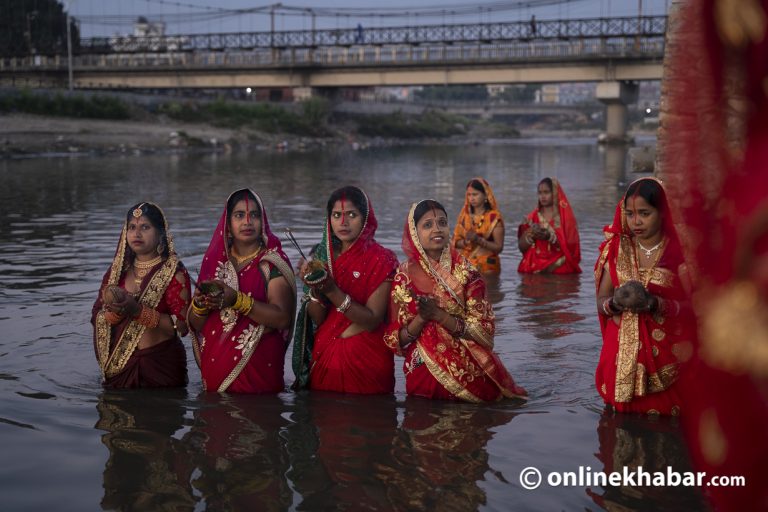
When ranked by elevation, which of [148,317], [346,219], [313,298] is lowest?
[148,317]

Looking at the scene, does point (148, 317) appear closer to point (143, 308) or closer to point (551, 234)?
point (143, 308)

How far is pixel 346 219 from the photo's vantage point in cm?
553

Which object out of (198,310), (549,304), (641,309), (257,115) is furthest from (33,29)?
(641,309)

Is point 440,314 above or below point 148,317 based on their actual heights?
above

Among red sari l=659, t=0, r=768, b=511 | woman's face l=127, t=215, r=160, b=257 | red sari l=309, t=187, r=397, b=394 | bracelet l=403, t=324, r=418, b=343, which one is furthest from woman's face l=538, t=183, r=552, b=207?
red sari l=659, t=0, r=768, b=511

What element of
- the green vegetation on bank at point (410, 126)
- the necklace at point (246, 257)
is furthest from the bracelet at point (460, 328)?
the green vegetation on bank at point (410, 126)

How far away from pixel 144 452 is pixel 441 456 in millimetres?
1483

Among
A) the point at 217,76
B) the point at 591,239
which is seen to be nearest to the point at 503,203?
the point at 591,239

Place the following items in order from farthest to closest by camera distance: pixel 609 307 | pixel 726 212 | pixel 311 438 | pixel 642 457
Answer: pixel 311 438 < pixel 609 307 < pixel 642 457 < pixel 726 212

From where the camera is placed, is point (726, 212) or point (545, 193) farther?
point (545, 193)

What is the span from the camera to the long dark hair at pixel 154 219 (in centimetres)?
575

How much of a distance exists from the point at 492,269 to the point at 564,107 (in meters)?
112

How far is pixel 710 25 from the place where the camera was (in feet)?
4.76

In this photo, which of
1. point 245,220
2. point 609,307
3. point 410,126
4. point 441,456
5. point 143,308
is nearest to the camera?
point 441,456
